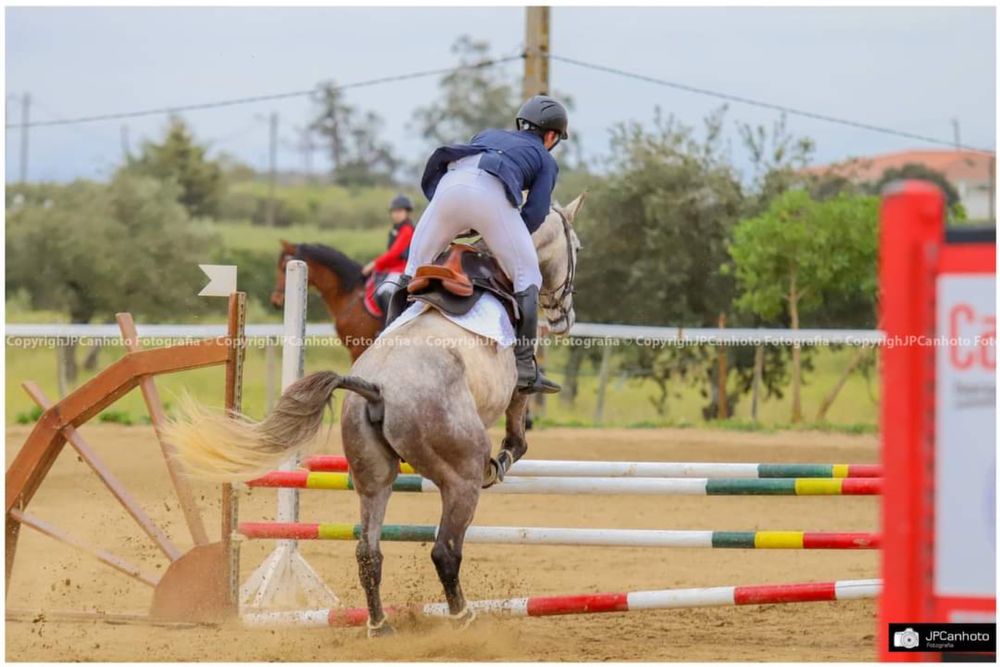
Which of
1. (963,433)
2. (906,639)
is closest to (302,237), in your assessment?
(906,639)

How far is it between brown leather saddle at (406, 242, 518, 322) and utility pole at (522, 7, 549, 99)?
8118 millimetres

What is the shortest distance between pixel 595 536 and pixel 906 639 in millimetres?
2876

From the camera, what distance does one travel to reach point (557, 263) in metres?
6.30

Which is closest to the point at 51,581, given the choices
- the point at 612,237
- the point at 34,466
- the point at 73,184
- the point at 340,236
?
the point at 34,466

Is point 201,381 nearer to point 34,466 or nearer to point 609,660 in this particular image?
point 34,466

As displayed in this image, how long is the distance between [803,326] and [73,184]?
54.5ft

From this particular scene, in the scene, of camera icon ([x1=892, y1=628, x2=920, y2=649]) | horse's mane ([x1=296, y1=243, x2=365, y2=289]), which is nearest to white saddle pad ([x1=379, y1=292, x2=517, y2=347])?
camera icon ([x1=892, y1=628, x2=920, y2=649])

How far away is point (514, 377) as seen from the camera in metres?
5.65

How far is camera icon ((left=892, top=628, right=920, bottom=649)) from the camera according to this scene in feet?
9.73

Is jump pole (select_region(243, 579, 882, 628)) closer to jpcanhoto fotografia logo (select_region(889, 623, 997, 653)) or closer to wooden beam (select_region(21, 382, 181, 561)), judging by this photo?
wooden beam (select_region(21, 382, 181, 561))

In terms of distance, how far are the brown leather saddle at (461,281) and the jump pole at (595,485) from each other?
31.2 inches

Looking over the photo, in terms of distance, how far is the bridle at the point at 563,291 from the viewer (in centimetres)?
635

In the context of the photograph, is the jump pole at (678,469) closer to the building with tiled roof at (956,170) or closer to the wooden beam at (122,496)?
the wooden beam at (122,496)

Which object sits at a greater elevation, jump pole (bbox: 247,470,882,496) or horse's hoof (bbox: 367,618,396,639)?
jump pole (bbox: 247,470,882,496)
